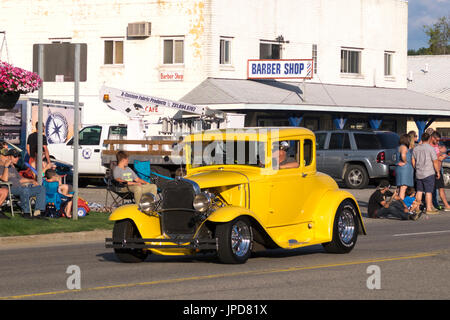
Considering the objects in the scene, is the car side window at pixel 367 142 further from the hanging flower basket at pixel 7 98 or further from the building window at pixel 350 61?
the hanging flower basket at pixel 7 98

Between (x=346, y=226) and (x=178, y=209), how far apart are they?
2.94m

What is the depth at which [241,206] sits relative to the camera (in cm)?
1291

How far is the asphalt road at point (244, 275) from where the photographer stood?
10.0 m

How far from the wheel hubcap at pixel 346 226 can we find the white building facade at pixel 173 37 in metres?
27.2

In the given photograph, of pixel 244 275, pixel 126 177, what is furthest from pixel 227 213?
pixel 126 177

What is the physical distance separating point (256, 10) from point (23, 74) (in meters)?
25.2

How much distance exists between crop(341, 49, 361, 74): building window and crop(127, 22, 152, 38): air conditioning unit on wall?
1043cm

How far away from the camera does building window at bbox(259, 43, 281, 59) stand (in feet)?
141

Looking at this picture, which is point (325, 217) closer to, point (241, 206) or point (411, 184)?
point (241, 206)

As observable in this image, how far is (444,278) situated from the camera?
11180mm

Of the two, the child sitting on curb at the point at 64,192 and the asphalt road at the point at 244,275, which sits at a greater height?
the child sitting on curb at the point at 64,192

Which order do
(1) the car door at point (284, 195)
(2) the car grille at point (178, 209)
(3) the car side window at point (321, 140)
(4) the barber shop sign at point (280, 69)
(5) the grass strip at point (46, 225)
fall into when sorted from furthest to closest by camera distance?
(4) the barber shop sign at point (280, 69)
(3) the car side window at point (321, 140)
(5) the grass strip at point (46, 225)
(1) the car door at point (284, 195)
(2) the car grille at point (178, 209)

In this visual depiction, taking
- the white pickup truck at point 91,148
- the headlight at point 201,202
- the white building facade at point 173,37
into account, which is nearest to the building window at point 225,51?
the white building facade at point 173,37

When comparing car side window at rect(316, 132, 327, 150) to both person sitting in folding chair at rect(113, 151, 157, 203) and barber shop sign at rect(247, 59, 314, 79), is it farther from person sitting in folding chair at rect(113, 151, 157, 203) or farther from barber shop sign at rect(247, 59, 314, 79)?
person sitting in folding chair at rect(113, 151, 157, 203)
